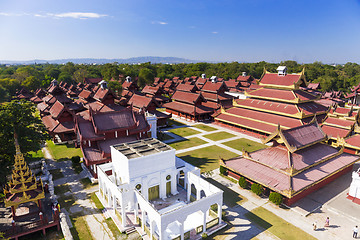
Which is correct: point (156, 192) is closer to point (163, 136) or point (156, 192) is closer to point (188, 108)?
point (163, 136)

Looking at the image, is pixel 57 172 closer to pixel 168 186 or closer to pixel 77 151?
pixel 77 151

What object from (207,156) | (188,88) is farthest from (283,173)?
(188,88)

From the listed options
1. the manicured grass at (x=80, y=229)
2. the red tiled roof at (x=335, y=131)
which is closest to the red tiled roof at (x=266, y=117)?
the red tiled roof at (x=335, y=131)

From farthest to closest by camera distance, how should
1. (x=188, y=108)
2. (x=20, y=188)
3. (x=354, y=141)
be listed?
1. (x=188, y=108)
2. (x=354, y=141)
3. (x=20, y=188)

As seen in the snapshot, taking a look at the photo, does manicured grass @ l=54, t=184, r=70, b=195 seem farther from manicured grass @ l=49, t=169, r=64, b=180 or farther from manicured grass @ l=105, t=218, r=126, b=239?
manicured grass @ l=105, t=218, r=126, b=239

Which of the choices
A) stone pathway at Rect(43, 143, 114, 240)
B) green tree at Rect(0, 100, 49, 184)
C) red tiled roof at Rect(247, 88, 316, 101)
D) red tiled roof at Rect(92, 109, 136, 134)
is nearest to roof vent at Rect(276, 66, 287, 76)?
red tiled roof at Rect(247, 88, 316, 101)

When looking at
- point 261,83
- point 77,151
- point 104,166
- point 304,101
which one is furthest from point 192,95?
point 104,166
